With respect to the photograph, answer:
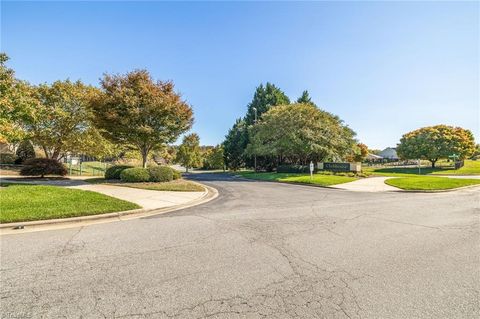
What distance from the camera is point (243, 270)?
432cm

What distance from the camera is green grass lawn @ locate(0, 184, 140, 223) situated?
296 inches

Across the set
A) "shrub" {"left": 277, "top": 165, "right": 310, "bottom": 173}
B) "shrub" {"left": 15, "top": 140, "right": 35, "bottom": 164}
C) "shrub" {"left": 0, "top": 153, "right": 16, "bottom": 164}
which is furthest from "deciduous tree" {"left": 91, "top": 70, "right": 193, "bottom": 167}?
"shrub" {"left": 0, "top": 153, "right": 16, "bottom": 164}

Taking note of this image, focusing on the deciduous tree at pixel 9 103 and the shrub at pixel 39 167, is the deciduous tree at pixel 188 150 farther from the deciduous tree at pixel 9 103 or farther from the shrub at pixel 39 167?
the deciduous tree at pixel 9 103

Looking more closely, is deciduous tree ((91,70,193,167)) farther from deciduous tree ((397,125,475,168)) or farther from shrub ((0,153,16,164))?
deciduous tree ((397,125,475,168))

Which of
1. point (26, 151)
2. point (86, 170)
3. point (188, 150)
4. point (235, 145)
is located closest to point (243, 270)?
point (26, 151)

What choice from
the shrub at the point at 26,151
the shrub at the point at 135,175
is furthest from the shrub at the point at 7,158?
the shrub at the point at 135,175

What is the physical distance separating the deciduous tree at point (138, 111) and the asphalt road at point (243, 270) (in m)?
11.7

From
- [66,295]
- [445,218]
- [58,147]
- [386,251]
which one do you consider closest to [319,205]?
[445,218]

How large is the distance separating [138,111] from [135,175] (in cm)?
→ 421

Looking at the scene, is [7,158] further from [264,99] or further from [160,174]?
[264,99]

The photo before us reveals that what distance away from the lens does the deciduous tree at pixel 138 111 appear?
57.7 ft

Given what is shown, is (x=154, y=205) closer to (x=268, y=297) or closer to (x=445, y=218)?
(x=268, y=297)

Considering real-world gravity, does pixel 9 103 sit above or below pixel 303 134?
below

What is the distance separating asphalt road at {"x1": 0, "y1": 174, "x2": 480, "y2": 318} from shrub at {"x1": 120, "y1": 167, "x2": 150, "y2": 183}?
10.0 meters
